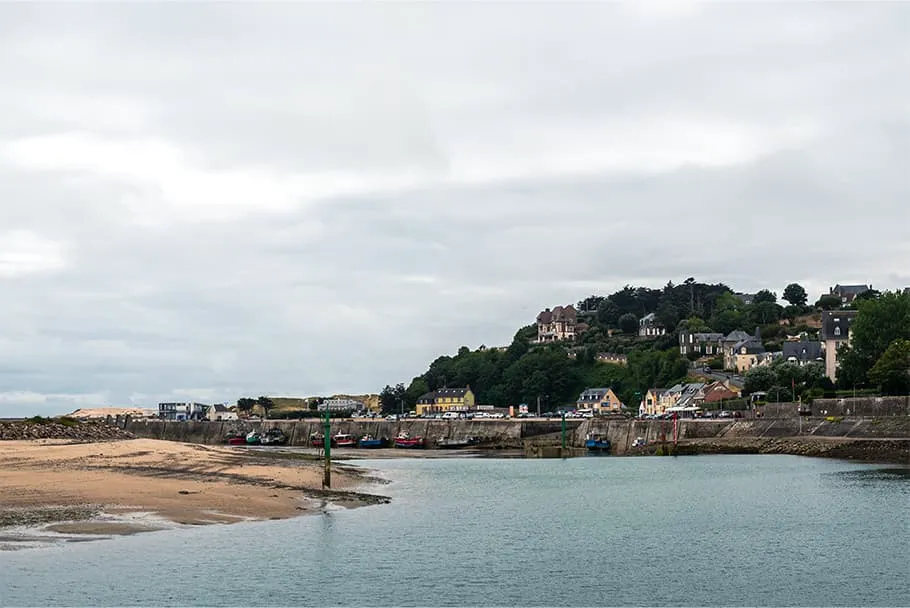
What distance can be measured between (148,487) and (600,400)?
138m

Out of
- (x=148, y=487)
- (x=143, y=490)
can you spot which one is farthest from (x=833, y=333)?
(x=143, y=490)

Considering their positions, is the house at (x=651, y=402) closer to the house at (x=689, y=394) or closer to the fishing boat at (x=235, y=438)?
the house at (x=689, y=394)

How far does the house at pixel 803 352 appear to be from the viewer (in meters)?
168

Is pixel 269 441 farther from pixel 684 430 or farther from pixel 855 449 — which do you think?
pixel 855 449

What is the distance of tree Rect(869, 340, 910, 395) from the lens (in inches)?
4345

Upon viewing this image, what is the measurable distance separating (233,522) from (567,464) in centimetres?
5809

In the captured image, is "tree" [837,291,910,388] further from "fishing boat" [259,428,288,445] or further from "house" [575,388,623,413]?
"fishing boat" [259,428,288,445]

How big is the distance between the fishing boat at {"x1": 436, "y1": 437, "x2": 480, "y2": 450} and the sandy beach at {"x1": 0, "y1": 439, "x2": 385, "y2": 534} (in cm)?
5723

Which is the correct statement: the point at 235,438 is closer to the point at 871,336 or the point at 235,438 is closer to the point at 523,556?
the point at 871,336

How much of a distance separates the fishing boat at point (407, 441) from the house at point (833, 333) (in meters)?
58.5

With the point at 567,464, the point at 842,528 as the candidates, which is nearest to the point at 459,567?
the point at 842,528

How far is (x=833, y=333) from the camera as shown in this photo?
150 m

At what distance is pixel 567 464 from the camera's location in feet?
330

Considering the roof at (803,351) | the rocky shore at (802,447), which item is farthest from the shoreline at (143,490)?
the roof at (803,351)
